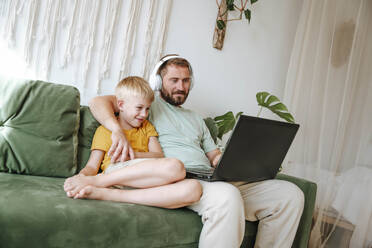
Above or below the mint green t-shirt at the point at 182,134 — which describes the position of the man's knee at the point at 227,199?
below

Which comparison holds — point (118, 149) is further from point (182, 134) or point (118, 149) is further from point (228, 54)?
point (228, 54)

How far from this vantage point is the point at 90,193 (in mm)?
1164

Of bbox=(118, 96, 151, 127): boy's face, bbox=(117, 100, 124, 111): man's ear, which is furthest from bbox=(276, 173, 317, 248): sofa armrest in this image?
bbox=(117, 100, 124, 111): man's ear

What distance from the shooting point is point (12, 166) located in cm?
137

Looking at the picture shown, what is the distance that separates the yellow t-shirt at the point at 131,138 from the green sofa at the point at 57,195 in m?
0.11

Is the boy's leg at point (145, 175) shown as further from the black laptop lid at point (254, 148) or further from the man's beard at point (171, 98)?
the man's beard at point (171, 98)

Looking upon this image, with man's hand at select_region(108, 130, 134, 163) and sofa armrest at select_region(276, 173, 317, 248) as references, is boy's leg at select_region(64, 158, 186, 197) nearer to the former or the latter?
man's hand at select_region(108, 130, 134, 163)

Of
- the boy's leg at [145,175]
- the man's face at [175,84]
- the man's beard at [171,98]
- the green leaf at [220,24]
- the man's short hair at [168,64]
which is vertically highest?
the green leaf at [220,24]

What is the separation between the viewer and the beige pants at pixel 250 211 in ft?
4.13

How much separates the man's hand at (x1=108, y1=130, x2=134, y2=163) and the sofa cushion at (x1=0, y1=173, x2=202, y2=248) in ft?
0.77

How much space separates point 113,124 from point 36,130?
1.06ft

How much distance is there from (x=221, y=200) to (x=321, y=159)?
1.50 m

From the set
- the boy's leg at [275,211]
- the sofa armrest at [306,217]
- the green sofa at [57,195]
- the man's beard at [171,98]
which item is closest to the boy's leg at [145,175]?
the green sofa at [57,195]

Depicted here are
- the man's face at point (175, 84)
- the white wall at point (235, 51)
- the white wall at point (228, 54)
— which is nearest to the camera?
the man's face at point (175, 84)
